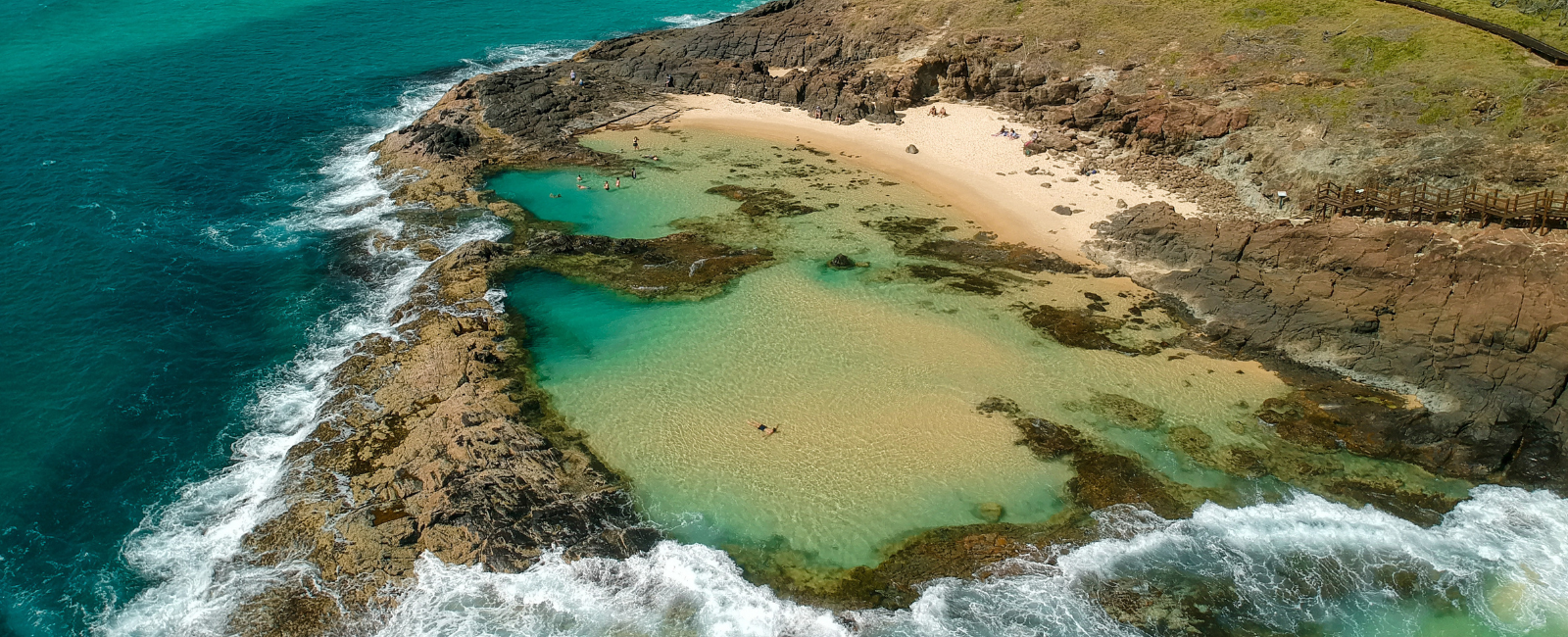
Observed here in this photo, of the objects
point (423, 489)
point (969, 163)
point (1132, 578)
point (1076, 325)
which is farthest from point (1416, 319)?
point (423, 489)

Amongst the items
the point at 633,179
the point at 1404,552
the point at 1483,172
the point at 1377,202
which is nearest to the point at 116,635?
the point at 633,179

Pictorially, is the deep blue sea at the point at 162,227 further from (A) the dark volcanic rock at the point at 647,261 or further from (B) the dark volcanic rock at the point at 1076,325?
(B) the dark volcanic rock at the point at 1076,325

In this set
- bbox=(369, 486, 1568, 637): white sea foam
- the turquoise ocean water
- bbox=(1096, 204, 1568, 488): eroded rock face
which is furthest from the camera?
bbox=(1096, 204, 1568, 488): eroded rock face

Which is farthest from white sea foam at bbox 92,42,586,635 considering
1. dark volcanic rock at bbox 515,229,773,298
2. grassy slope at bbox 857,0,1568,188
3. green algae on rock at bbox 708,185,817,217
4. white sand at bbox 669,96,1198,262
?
grassy slope at bbox 857,0,1568,188

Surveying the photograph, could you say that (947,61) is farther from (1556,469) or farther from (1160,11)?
(1556,469)

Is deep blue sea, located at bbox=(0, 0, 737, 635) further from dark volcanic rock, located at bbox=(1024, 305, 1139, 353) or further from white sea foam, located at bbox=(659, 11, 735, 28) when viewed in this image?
dark volcanic rock, located at bbox=(1024, 305, 1139, 353)
